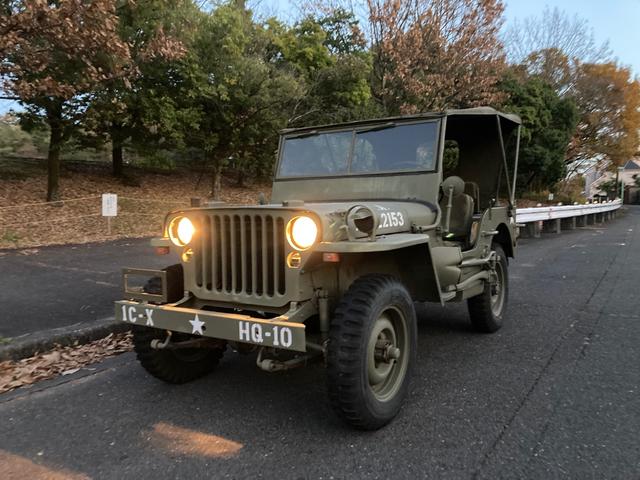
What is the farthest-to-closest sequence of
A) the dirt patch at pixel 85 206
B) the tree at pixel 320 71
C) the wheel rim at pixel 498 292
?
the tree at pixel 320 71, the dirt patch at pixel 85 206, the wheel rim at pixel 498 292

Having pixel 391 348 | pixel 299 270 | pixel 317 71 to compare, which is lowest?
pixel 391 348

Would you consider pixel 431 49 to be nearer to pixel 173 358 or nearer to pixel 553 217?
pixel 553 217

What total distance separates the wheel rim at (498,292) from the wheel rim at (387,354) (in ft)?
7.81

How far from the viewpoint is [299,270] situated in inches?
116

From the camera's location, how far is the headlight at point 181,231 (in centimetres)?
336

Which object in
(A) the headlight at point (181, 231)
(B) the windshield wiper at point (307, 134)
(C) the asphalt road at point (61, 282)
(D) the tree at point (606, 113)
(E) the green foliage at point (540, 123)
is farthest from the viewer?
(D) the tree at point (606, 113)

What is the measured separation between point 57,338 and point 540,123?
2722 cm

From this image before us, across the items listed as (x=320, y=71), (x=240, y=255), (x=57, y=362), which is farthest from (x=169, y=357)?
(x=320, y=71)

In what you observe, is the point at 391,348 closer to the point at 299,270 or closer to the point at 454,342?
the point at 299,270

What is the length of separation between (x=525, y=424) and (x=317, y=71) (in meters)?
15.7

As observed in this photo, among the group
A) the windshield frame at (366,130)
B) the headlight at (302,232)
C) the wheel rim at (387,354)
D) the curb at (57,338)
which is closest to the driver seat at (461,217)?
the windshield frame at (366,130)

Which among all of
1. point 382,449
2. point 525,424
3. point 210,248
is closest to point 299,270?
point 210,248

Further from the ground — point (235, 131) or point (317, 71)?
point (317, 71)

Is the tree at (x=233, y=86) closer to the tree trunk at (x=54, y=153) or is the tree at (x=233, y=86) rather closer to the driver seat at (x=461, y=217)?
the tree trunk at (x=54, y=153)
